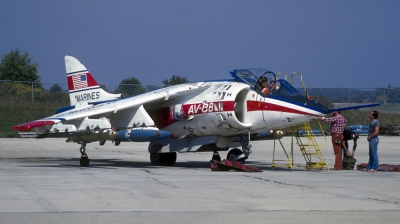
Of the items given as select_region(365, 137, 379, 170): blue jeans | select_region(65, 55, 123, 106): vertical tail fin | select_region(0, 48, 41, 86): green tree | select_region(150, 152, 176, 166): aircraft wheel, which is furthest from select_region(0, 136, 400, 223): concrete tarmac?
select_region(0, 48, 41, 86): green tree

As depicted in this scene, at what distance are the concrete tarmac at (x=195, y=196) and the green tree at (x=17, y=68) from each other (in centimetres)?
4413

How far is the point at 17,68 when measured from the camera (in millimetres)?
60750

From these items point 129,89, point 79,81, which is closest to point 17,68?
point 129,89

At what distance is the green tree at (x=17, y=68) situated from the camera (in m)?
60.3

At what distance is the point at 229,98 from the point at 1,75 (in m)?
47.0

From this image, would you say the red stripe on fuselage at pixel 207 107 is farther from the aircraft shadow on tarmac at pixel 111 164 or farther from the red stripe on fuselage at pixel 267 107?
the aircraft shadow on tarmac at pixel 111 164

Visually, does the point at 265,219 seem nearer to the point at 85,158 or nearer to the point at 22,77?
the point at 85,158

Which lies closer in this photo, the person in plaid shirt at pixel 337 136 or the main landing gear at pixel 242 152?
the main landing gear at pixel 242 152

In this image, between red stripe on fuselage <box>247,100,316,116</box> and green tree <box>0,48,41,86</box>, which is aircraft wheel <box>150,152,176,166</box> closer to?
red stripe on fuselage <box>247,100,316,116</box>

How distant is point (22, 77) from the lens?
6044 cm

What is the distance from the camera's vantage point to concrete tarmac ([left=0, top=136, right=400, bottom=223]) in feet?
30.0

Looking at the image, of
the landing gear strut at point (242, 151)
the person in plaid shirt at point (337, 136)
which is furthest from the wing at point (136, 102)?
the person in plaid shirt at point (337, 136)

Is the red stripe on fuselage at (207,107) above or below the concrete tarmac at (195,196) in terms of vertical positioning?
above

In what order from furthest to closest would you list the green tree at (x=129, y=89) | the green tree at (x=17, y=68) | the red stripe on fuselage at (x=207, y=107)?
the green tree at (x=17, y=68) < the green tree at (x=129, y=89) < the red stripe on fuselage at (x=207, y=107)
